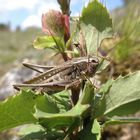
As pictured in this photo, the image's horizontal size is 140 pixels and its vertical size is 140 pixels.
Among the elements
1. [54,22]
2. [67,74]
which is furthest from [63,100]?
[54,22]

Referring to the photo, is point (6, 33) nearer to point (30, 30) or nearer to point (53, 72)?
point (30, 30)

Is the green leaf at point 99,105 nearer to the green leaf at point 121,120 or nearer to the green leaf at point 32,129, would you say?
the green leaf at point 121,120

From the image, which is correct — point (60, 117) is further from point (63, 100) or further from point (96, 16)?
point (96, 16)

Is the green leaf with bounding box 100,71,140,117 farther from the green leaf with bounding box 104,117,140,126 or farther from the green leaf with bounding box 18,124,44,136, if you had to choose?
the green leaf with bounding box 18,124,44,136

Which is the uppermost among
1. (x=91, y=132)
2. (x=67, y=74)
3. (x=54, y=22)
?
(x=54, y=22)

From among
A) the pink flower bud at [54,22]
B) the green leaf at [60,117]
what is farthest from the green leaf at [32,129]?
the pink flower bud at [54,22]

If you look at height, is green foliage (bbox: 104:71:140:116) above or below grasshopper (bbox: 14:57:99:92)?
below

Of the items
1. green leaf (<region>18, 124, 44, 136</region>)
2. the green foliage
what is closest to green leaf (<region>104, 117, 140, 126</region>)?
the green foliage
